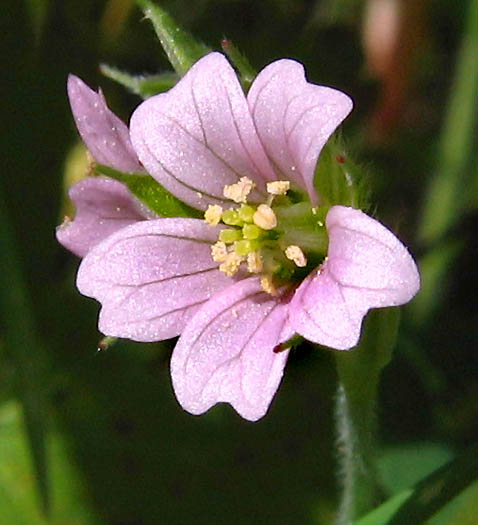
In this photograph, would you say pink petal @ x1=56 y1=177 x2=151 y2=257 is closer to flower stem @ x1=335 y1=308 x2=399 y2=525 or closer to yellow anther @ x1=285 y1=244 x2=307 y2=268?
yellow anther @ x1=285 y1=244 x2=307 y2=268

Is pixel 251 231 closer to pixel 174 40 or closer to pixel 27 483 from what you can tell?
pixel 174 40

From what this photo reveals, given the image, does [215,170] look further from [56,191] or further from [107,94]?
[107,94]

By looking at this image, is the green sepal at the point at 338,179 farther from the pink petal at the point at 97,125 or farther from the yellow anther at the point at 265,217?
the pink petal at the point at 97,125

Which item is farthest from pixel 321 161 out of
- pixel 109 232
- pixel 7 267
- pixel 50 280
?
pixel 50 280

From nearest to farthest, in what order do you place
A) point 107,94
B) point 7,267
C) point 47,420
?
point 7,267 → point 47,420 → point 107,94

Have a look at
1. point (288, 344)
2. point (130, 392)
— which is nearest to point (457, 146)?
point (130, 392)

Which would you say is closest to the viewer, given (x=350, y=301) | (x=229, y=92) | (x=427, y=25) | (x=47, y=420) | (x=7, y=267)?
(x=350, y=301)
